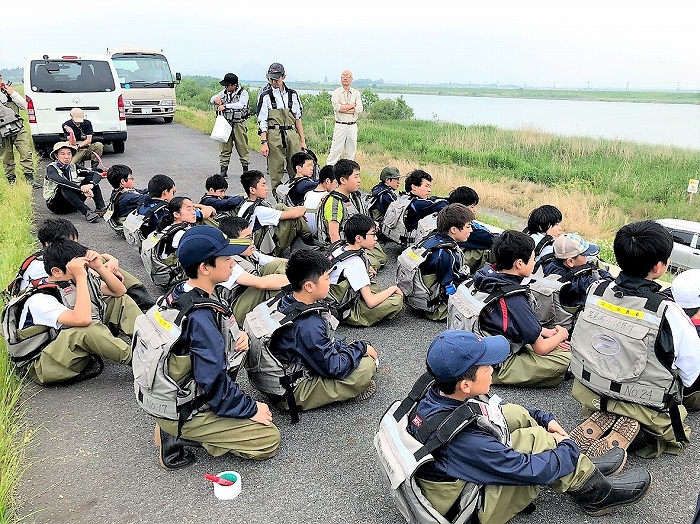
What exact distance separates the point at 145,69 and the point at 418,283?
16924mm

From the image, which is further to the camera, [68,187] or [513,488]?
[68,187]

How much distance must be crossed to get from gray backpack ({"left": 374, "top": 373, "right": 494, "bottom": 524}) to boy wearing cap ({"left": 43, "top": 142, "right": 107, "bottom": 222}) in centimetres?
735

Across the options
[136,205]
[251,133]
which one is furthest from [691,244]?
[251,133]

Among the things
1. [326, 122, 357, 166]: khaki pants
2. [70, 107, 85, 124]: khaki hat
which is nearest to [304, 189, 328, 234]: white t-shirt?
[326, 122, 357, 166]: khaki pants

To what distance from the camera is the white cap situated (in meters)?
3.48

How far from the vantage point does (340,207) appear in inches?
240

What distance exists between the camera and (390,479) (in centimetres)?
257

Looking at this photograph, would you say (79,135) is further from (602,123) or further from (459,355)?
(602,123)

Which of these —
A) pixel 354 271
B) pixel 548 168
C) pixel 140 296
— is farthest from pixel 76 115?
pixel 548 168

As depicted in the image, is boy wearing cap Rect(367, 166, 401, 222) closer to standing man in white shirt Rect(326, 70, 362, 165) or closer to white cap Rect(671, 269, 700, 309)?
standing man in white shirt Rect(326, 70, 362, 165)

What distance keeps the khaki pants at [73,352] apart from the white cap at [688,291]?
152 inches

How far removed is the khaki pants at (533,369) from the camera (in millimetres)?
4070

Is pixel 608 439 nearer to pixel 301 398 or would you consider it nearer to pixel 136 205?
pixel 301 398

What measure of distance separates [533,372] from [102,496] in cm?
297
